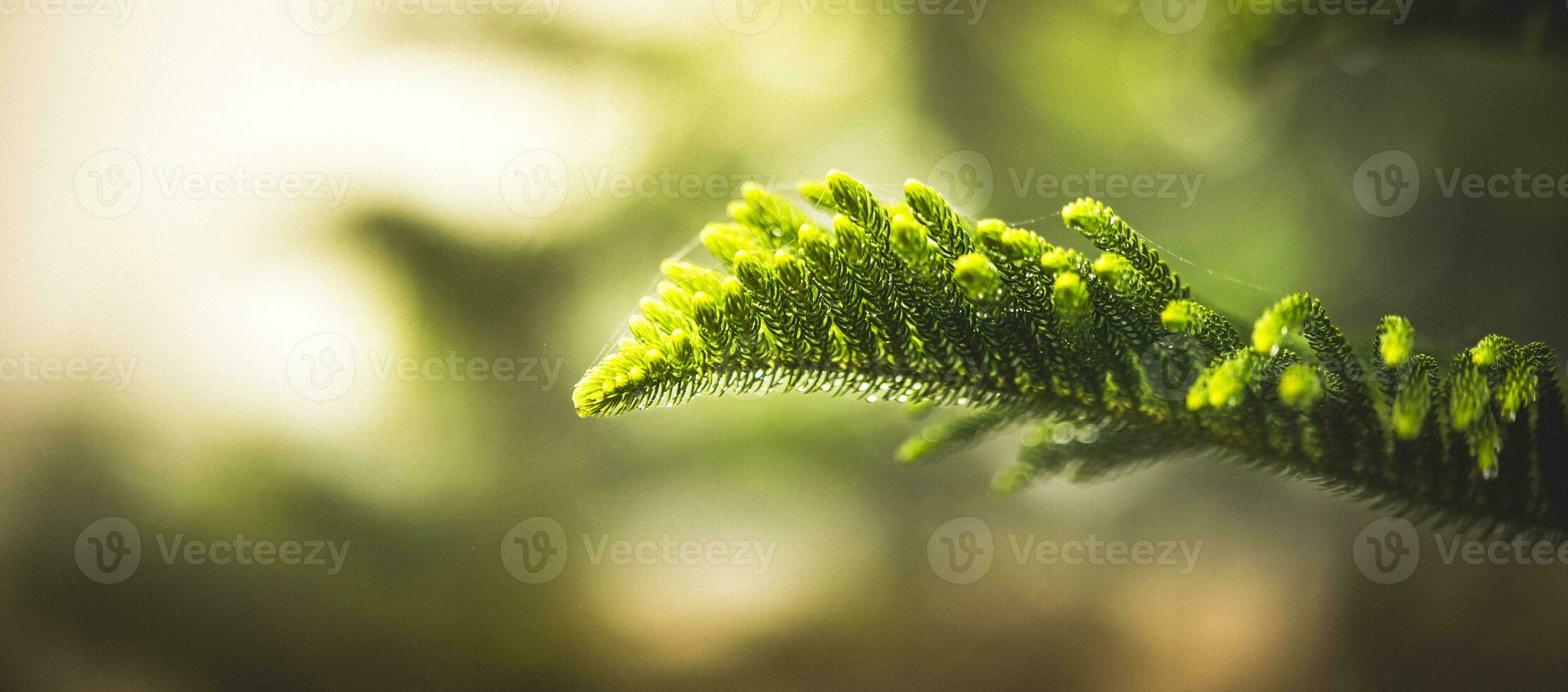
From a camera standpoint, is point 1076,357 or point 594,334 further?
point 594,334

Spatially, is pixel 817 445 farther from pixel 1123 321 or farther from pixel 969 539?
pixel 1123 321

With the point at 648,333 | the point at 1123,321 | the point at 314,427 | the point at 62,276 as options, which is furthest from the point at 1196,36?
the point at 62,276

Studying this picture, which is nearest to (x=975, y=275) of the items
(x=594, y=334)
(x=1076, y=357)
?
(x=1076, y=357)

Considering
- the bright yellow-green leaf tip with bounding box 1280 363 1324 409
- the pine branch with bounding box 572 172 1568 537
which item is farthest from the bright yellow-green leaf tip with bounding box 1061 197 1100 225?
the bright yellow-green leaf tip with bounding box 1280 363 1324 409

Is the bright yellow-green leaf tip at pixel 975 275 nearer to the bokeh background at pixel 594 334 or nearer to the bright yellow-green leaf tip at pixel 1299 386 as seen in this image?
the bright yellow-green leaf tip at pixel 1299 386

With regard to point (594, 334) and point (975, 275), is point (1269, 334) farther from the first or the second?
point (594, 334)

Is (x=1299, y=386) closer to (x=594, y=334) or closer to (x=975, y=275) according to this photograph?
(x=975, y=275)

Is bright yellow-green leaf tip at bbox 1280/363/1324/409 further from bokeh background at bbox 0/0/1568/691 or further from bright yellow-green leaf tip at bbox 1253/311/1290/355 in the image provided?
bokeh background at bbox 0/0/1568/691

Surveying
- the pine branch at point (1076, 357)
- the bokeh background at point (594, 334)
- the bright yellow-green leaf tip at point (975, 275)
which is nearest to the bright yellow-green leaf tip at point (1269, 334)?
the pine branch at point (1076, 357)
